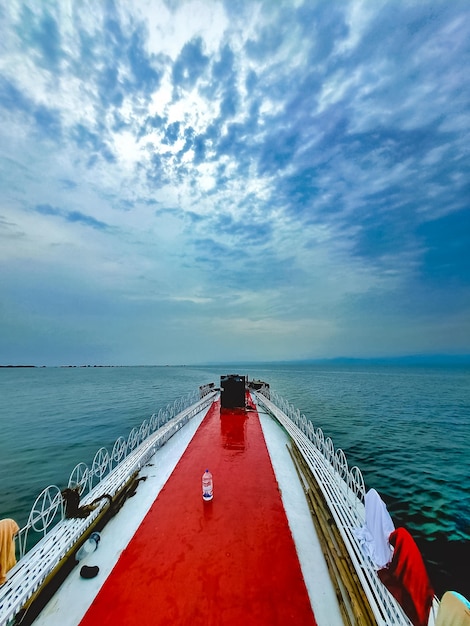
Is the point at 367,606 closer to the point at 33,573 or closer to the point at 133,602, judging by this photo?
the point at 133,602

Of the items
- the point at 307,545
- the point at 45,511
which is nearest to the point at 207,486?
the point at 307,545

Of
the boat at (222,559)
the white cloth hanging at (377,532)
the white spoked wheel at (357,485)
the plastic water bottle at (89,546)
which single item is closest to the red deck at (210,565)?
the boat at (222,559)

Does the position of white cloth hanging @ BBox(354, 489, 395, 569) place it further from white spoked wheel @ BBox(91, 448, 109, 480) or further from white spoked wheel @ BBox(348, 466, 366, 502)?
white spoked wheel @ BBox(91, 448, 109, 480)

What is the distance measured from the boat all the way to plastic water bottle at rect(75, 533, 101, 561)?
23mm

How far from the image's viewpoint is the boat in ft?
15.0

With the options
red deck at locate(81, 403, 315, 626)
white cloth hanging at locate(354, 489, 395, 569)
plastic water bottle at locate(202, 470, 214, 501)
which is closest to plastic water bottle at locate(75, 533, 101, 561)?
red deck at locate(81, 403, 315, 626)

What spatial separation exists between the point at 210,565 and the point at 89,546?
9.52ft

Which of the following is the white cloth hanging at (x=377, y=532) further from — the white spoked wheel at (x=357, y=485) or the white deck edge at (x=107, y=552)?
the white deck edge at (x=107, y=552)

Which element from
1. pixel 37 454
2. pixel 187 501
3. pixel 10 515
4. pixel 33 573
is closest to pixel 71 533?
pixel 33 573

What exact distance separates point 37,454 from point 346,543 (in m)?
22.5

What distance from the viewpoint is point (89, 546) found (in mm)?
6238

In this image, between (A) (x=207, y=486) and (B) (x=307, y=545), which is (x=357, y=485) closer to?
(B) (x=307, y=545)

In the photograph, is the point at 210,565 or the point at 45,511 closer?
the point at 210,565

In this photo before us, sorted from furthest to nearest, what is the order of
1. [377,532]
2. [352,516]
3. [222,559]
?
[352,516], [222,559], [377,532]
